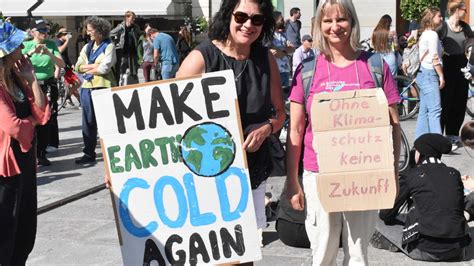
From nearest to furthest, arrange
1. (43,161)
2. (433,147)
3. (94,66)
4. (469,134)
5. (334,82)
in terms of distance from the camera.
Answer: (334,82), (433,147), (469,134), (94,66), (43,161)

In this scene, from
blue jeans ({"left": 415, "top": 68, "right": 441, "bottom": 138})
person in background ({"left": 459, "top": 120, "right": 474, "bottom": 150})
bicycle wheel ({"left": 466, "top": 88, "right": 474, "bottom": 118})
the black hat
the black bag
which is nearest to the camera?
the black bag

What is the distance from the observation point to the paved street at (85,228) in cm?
560

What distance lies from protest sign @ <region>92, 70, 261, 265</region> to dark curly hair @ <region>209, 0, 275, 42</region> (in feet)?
1.04

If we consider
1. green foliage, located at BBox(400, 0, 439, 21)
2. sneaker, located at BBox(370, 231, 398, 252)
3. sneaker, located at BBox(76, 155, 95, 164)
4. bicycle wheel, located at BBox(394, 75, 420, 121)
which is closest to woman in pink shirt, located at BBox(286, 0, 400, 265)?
sneaker, located at BBox(370, 231, 398, 252)

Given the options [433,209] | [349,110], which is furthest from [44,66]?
[349,110]

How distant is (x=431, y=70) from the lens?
9398 mm

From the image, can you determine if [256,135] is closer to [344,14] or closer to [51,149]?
[344,14]

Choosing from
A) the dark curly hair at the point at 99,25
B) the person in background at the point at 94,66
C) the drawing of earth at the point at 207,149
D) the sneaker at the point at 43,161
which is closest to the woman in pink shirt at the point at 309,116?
the drawing of earth at the point at 207,149

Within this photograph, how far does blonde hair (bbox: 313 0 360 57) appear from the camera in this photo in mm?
3758

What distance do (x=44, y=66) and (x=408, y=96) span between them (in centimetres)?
583

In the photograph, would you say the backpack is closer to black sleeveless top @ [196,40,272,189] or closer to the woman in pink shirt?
the woman in pink shirt

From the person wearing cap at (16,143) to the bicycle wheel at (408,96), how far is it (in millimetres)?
8681

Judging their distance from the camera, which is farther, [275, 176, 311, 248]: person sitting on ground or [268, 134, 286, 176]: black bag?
[275, 176, 311, 248]: person sitting on ground

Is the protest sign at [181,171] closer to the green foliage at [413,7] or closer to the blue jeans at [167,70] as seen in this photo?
the blue jeans at [167,70]
